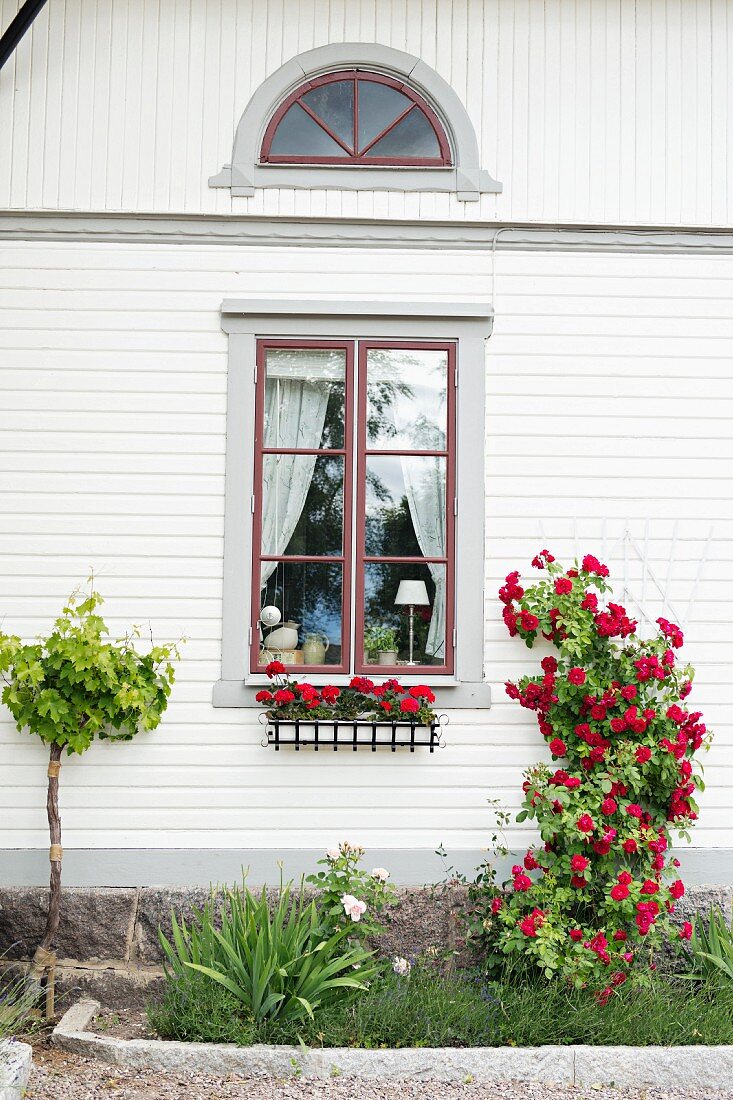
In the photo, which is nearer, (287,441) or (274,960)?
(274,960)

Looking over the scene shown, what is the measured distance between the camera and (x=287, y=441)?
5.02m

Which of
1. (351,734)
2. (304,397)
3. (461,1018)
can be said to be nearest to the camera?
(461,1018)

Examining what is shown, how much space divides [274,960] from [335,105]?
13.3ft

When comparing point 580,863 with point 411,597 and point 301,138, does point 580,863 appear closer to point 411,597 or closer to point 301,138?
point 411,597

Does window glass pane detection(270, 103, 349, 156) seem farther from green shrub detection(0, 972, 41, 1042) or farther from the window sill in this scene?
green shrub detection(0, 972, 41, 1042)

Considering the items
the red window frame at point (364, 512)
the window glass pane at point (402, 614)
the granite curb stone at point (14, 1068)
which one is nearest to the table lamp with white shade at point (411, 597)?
the window glass pane at point (402, 614)

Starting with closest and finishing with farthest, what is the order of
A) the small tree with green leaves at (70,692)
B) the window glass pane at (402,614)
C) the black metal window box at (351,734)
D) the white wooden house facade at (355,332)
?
the small tree with green leaves at (70,692) → the black metal window box at (351,734) → the white wooden house facade at (355,332) → the window glass pane at (402,614)

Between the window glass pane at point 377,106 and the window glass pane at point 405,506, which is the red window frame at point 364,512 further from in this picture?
the window glass pane at point 377,106

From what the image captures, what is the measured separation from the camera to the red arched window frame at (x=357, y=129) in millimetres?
5090

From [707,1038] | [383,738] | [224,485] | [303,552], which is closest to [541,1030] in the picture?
[707,1038]

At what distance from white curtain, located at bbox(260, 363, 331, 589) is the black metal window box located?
73 cm

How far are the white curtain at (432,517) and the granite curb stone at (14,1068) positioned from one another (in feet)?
7.87

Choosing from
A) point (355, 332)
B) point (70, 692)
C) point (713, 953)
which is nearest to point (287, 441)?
point (355, 332)

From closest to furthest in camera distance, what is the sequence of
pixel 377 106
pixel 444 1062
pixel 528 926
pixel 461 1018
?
pixel 444 1062 → pixel 461 1018 → pixel 528 926 → pixel 377 106
